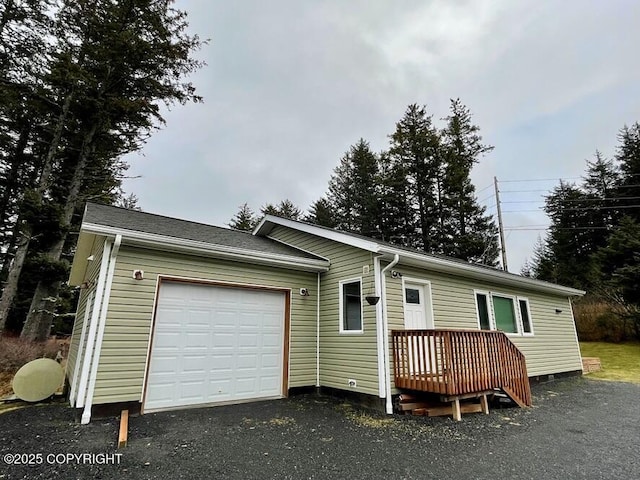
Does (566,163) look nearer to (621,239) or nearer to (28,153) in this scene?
(621,239)

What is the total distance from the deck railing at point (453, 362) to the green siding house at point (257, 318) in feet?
0.09

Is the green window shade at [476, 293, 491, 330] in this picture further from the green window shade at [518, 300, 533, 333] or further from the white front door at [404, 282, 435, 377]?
the white front door at [404, 282, 435, 377]

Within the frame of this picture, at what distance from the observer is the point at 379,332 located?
572 centimetres

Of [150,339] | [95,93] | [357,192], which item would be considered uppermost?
[357,192]

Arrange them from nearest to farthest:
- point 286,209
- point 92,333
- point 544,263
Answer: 1. point 92,333
2. point 544,263
3. point 286,209

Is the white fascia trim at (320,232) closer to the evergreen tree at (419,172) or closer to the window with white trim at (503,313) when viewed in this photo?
the window with white trim at (503,313)

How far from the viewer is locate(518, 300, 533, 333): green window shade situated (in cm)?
895

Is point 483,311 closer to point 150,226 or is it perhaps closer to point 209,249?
point 209,249

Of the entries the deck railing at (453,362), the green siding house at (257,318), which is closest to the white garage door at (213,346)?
Answer: the green siding house at (257,318)

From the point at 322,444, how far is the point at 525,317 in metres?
7.67

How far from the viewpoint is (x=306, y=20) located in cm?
1017

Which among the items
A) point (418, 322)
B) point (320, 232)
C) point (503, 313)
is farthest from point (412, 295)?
point (503, 313)

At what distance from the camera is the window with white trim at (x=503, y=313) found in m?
7.93

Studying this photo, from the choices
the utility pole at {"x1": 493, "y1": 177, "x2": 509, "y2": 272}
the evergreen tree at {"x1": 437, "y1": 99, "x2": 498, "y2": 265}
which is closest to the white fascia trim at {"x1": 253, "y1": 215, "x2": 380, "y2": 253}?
the evergreen tree at {"x1": 437, "y1": 99, "x2": 498, "y2": 265}
